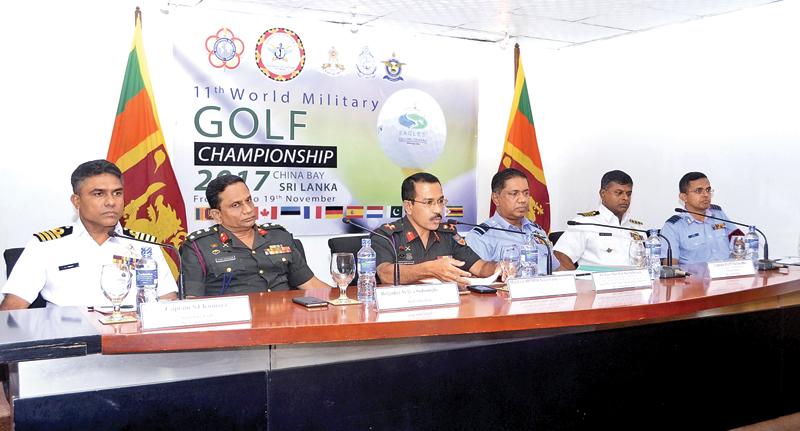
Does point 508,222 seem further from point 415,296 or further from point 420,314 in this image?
point 420,314

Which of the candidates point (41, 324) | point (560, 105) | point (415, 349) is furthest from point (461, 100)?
point (41, 324)

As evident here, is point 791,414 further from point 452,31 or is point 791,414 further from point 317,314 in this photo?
point 452,31

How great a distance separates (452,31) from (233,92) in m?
1.59

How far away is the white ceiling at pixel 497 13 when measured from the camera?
13.9 feet

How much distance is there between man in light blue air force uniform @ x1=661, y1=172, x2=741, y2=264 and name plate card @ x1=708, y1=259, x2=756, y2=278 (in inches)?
39.1

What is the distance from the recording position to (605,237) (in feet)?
13.7

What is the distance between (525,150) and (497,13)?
1310 mm

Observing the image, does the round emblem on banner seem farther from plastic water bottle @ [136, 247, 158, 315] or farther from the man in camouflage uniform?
plastic water bottle @ [136, 247, 158, 315]

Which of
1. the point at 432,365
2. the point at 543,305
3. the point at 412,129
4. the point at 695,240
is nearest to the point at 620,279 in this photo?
the point at 543,305

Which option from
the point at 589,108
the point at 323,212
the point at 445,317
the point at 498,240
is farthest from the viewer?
the point at 589,108

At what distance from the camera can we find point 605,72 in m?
5.50

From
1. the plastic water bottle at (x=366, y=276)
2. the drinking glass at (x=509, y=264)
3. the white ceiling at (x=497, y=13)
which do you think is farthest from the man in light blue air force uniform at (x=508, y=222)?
the white ceiling at (x=497, y=13)

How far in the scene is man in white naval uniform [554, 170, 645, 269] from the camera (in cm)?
416

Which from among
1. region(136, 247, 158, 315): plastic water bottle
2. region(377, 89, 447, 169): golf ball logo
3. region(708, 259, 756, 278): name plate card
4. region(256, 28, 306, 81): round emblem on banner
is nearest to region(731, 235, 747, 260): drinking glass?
region(708, 259, 756, 278): name plate card
